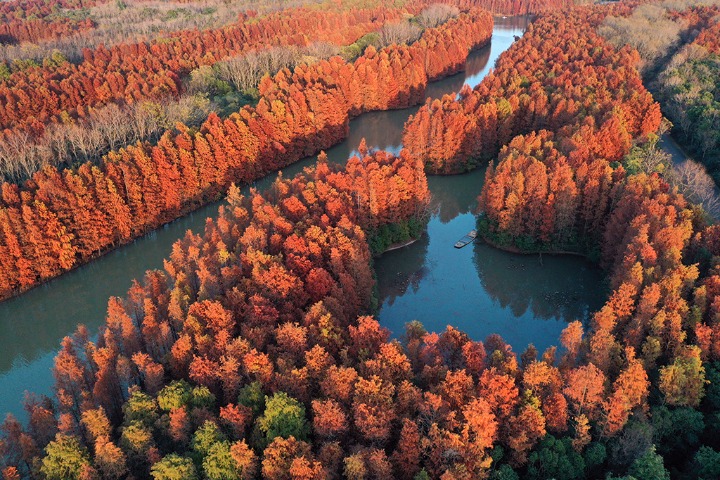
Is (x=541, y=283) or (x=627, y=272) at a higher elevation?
(x=627, y=272)

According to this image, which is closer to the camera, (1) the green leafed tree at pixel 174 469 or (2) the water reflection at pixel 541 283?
(1) the green leafed tree at pixel 174 469

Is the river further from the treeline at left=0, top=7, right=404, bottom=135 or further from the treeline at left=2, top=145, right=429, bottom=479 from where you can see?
the treeline at left=0, top=7, right=404, bottom=135

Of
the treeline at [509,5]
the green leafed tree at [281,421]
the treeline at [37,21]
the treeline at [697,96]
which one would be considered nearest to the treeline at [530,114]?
the treeline at [697,96]

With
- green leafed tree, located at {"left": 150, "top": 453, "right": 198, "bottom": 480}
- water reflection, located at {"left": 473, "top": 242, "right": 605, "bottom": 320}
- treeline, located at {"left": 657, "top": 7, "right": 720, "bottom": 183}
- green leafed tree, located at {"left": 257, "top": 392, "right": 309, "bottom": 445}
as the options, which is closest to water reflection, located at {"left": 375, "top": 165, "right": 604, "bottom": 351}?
water reflection, located at {"left": 473, "top": 242, "right": 605, "bottom": 320}

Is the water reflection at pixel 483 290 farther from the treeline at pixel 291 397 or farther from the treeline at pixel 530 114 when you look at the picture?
the treeline at pixel 530 114

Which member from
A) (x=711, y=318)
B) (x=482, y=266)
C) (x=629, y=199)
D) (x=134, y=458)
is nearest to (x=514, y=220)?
(x=482, y=266)

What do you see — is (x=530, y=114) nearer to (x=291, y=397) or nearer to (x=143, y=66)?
(x=291, y=397)

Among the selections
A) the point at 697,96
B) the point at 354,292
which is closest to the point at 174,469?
the point at 354,292
